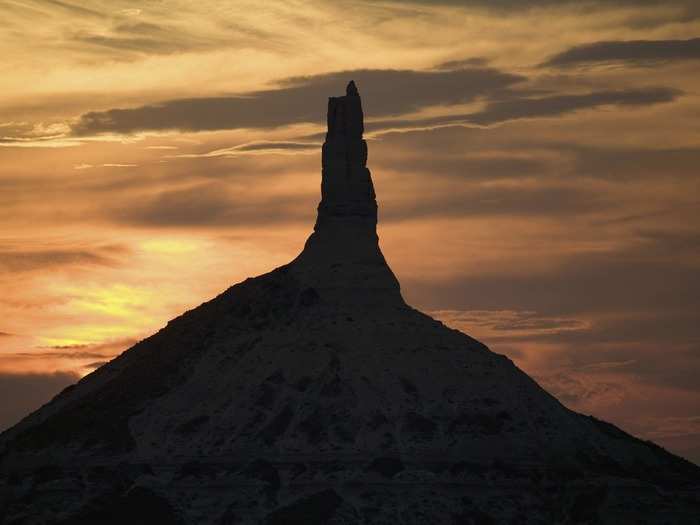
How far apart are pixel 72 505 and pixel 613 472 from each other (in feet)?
184

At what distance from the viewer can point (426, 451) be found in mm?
193875

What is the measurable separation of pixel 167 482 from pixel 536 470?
37.7 metres

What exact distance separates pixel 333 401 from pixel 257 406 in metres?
8.03

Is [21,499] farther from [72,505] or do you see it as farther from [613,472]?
[613,472]

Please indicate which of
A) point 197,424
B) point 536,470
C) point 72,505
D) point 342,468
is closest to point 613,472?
point 536,470

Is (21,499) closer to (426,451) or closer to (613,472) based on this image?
(426,451)

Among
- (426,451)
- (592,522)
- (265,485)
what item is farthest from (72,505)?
(592,522)

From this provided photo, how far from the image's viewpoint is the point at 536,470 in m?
195

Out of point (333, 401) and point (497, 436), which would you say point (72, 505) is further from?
point (497, 436)

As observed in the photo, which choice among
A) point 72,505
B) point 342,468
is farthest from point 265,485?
point 72,505

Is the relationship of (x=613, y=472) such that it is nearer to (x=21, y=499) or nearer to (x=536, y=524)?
(x=536, y=524)

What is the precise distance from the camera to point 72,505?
194000mm

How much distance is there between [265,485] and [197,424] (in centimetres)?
1247

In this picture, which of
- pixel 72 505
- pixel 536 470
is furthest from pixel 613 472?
pixel 72 505
